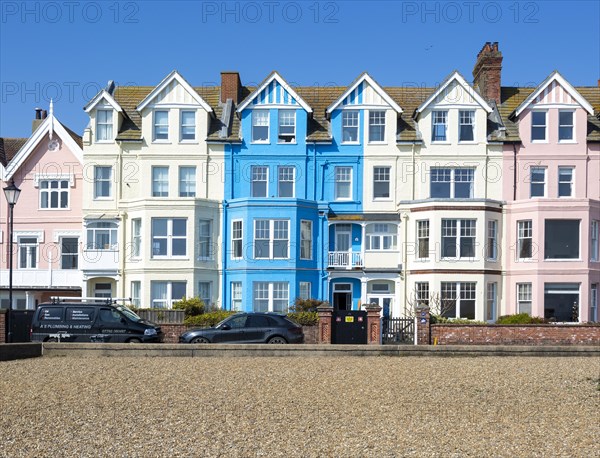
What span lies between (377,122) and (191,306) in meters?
13.1

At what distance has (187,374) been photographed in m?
22.9

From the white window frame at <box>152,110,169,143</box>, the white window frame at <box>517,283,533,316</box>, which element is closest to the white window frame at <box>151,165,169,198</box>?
the white window frame at <box>152,110,169,143</box>

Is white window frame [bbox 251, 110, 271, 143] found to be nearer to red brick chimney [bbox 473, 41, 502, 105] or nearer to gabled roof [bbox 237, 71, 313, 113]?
gabled roof [bbox 237, 71, 313, 113]

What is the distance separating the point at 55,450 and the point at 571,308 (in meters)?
33.1

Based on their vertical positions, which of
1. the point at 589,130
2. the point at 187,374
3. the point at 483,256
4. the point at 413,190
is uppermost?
the point at 589,130

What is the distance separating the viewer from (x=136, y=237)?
44219mm

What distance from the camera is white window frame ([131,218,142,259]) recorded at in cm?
4397

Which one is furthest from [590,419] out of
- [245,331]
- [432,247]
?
[432,247]

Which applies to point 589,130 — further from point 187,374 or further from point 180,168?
point 187,374

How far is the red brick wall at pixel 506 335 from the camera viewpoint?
1257 inches

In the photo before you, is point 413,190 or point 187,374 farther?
point 413,190

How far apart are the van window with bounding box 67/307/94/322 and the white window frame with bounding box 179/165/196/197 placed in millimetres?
14047

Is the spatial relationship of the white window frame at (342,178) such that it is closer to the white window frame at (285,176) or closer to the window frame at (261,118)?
the white window frame at (285,176)

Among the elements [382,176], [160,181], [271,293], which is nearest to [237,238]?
[271,293]
